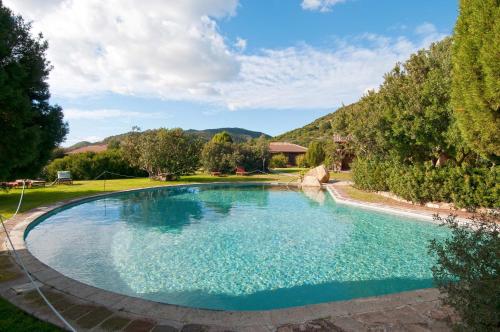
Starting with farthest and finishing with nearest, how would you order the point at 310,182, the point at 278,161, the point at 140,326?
1. the point at 278,161
2. the point at 310,182
3. the point at 140,326

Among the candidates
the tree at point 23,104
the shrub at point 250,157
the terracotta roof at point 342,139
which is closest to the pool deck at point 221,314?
the tree at point 23,104

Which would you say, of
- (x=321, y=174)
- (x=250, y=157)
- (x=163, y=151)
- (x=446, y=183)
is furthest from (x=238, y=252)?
(x=250, y=157)

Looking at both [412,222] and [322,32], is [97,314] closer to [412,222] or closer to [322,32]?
[412,222]

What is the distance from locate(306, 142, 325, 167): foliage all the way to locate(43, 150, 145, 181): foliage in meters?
23.0

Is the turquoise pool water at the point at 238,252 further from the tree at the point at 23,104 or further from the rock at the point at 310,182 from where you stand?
the rock at the point at 310,182

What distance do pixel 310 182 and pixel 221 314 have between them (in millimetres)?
21566

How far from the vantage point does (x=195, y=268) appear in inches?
311

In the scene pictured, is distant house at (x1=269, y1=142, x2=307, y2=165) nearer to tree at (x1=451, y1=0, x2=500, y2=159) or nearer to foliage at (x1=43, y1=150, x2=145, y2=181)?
foliage at (x1=43, y1=150, x2=145, y2=181)

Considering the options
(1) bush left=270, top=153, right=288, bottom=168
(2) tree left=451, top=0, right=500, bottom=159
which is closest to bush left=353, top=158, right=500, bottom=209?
(2) tree left=451, top=0, right=500, bottom=159

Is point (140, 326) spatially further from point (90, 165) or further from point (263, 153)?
point (263, 153)

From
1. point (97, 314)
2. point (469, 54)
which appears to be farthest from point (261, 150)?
point (97, 314)

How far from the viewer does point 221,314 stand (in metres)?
4.56

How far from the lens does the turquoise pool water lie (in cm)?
676

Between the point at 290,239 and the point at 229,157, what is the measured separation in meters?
23.4
